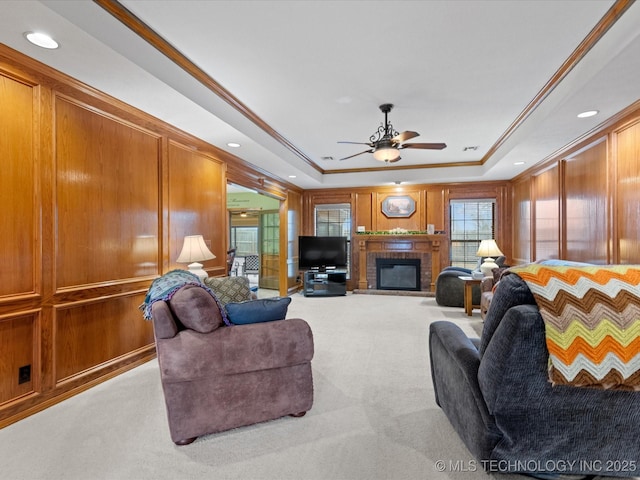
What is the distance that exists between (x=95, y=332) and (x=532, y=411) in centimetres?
318

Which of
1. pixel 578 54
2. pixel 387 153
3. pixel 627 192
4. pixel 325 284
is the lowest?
pixel 325 284

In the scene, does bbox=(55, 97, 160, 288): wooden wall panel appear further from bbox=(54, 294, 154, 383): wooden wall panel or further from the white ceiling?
the white ceiling

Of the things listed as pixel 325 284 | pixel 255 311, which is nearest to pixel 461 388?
pixel 255 311

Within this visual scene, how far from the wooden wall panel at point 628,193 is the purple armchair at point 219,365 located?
11.0 feet

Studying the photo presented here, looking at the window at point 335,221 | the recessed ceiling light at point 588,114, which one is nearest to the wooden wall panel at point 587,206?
the recessed ceiling light at point 588,114

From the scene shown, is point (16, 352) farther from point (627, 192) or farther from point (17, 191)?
point (627, 192)

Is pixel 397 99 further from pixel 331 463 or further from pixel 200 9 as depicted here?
pixel 331 463

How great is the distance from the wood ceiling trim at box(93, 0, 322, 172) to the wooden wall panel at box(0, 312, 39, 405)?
2099 millimetres

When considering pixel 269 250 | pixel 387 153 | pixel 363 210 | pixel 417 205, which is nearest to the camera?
pixel 387 153

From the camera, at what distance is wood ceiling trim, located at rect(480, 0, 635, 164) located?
7.07 feet

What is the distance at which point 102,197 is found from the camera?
2930 millimetres

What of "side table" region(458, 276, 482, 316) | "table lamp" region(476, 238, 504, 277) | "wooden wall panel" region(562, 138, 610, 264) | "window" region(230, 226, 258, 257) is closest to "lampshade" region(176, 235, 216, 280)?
"side table" region(458, 276, 482, 316)

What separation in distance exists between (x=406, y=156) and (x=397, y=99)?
263cm

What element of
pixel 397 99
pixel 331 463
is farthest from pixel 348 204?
pixel 331 463
